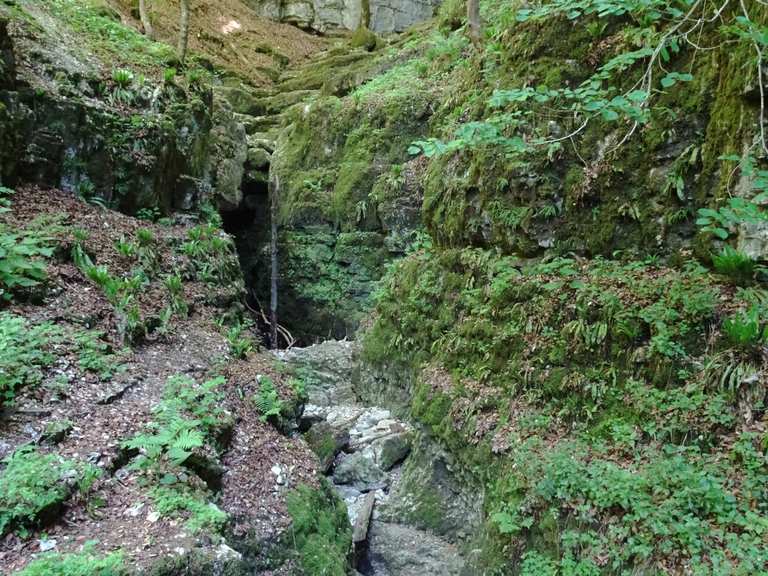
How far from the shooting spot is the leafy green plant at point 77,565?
262 cm

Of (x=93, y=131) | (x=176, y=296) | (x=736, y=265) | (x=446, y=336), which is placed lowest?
(x=446, y=336)

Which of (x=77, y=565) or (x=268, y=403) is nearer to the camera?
(x=77, y=565)

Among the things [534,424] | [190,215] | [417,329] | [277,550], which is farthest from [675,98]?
[190,215]

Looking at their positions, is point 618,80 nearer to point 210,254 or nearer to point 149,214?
point 210,254

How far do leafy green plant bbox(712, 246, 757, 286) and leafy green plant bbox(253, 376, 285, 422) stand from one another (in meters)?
5.22

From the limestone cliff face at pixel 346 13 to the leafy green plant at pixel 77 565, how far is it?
3019 centimetres

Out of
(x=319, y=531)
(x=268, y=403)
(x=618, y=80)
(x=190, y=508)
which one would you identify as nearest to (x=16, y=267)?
(x=268, y=403)

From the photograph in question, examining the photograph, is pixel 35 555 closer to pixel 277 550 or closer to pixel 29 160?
pixel 277 550

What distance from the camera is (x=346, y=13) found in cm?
2875

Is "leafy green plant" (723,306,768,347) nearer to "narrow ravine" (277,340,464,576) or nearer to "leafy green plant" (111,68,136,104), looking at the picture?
"narrow ravine" (277,340,464,576)

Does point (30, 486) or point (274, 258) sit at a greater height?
point (274, 258)

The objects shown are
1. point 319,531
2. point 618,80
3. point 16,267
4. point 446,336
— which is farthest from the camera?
point 446,336

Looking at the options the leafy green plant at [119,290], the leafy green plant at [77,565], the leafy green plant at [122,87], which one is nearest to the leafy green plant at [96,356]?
the leafy green plant at [119,290]

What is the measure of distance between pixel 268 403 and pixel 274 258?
31.5ft
